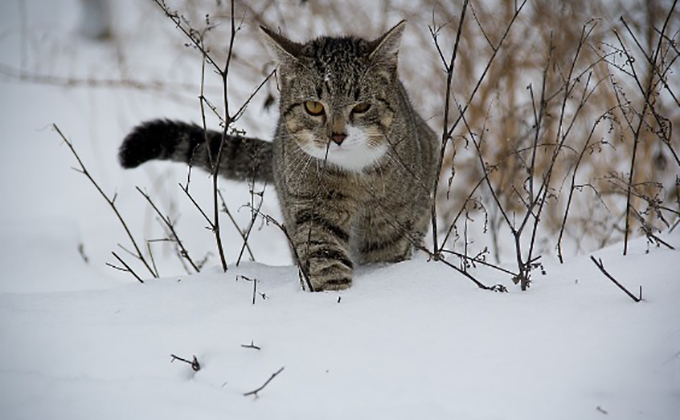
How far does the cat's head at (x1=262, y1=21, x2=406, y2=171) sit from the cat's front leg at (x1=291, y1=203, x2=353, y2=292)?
0.23 meters

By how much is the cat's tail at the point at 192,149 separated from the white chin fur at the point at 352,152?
383 millimetres

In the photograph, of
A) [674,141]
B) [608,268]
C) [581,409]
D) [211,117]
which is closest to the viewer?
[581,409]

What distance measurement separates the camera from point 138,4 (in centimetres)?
950

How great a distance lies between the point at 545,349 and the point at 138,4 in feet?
29.8

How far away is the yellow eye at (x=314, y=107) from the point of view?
8.99ft

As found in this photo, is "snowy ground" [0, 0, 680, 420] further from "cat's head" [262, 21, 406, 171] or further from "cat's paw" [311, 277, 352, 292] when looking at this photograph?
"cat's head" [262, 21, 406, 171]

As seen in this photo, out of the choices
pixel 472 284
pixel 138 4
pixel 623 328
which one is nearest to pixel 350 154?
pixel 472 284

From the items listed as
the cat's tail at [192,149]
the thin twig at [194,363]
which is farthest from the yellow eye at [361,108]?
the thin twig at [194,363]

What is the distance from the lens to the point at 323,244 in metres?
2.76

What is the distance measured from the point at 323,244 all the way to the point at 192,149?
976 mm

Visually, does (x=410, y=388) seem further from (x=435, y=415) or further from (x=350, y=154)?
(x=350, y=154)

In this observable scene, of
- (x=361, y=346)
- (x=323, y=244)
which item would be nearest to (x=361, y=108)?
(x=323, y=244)

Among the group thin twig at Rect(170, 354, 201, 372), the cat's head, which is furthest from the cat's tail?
thin twig at Rect(170, 354, 201, 372)

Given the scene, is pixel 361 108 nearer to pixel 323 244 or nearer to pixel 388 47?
pixel 388 47
